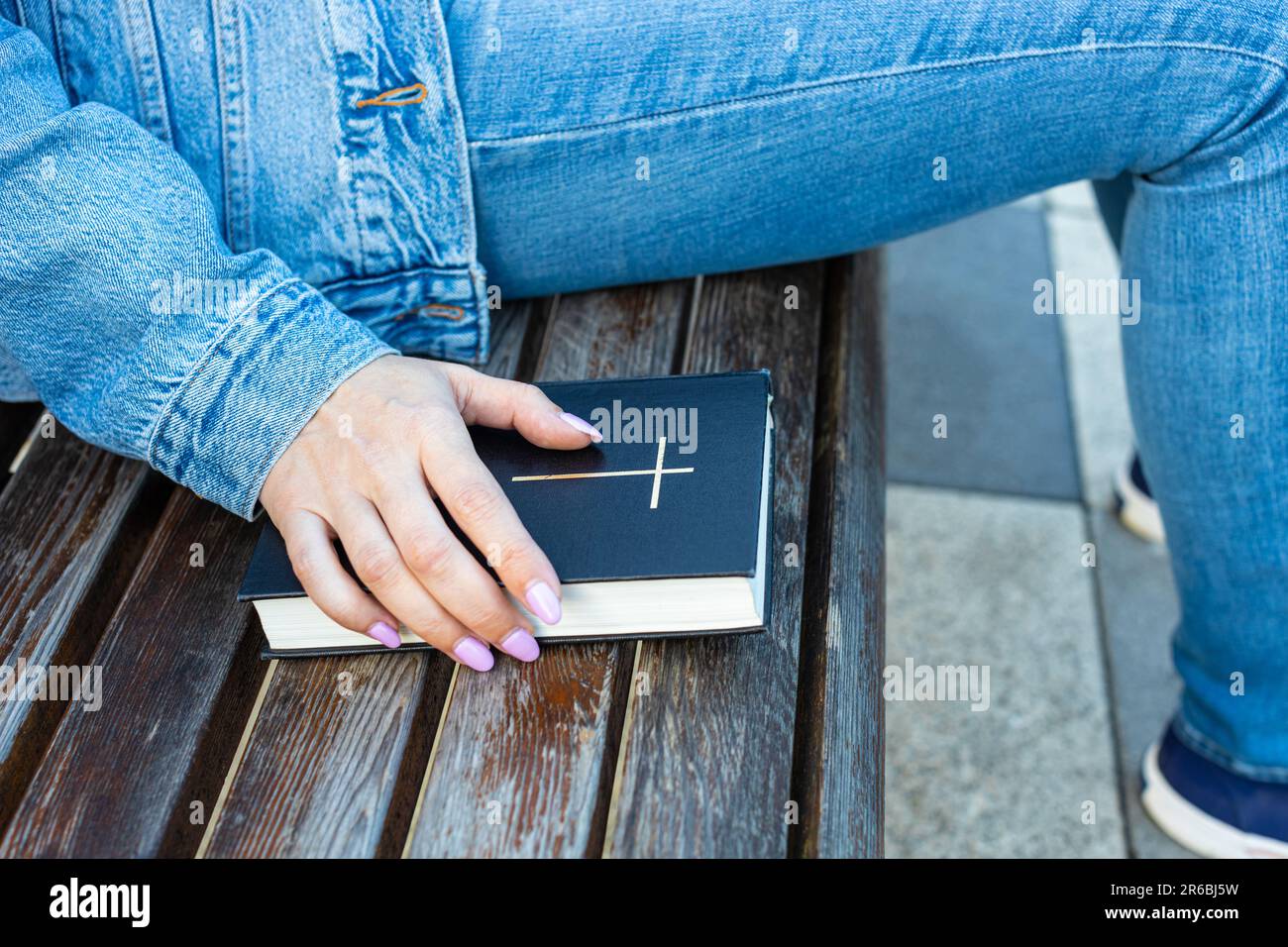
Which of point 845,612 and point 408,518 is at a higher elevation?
point 408,518

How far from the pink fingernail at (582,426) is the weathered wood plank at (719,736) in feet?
0.55

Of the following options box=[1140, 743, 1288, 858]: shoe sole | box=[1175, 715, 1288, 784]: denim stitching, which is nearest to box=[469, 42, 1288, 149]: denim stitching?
box=[1175, 715, 1288, 784]: denim stitching

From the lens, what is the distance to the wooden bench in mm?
797

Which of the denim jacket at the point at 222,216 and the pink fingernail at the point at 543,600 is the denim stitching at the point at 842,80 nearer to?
the denim jacket at the point at 222,216

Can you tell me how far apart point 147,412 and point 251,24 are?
1.15ft

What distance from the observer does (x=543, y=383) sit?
3.32ft

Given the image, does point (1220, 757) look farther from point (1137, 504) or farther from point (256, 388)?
point (256, 388)

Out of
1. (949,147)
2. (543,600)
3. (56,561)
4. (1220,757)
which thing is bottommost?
(1220,757)

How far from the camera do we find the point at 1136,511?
1897 millimetres

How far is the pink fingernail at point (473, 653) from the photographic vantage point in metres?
0.86

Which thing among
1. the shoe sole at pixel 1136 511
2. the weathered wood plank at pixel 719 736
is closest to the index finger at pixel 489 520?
the weathered wood plank at pixel 719 736

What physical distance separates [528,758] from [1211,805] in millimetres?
986

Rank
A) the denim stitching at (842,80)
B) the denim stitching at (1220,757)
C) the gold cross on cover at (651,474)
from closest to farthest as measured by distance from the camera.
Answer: the gold cross on cover at (651,474), the denim stitching at (842,80), the denim stitching at (1220,757)

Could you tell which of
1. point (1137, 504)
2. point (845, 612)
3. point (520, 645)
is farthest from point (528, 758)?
point (1137, 504)
